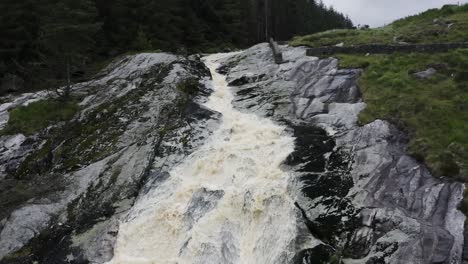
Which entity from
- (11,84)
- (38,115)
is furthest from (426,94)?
(11,84)

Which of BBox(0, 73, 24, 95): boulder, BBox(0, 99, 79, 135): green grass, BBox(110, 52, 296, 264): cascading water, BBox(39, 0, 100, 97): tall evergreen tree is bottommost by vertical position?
BBox(110, 52, 296, 264): cascading water

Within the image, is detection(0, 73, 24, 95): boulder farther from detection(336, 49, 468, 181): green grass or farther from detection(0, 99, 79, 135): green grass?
detection(336, 49, 468, 181): green grass

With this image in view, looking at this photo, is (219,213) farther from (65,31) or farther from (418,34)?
(418,34)

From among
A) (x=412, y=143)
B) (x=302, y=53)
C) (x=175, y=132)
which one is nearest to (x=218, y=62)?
(x=302, y=53)

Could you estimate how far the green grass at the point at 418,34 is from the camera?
102 feet

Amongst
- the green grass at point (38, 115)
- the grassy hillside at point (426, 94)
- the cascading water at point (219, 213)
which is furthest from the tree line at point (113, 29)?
the grassy hillside at point (426, 94)

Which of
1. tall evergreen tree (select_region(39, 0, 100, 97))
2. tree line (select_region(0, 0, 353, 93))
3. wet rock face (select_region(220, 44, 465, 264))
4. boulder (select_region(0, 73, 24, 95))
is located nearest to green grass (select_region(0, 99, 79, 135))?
tall evergreen tree (select_region(39, 0, 100, 97))

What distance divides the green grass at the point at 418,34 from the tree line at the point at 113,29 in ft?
58.1

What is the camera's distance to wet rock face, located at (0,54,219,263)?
58.6 feet

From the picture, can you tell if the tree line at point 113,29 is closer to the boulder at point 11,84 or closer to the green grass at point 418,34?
the boulder at point 11,84

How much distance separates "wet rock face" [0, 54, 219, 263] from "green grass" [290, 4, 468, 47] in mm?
11536

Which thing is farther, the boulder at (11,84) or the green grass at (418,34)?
the boulder at (11,84)

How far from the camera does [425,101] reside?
21.4 metres

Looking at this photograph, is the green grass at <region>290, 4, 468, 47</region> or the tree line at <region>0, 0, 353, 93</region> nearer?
the tree line at <region>0, 0, 353, 93</region>
